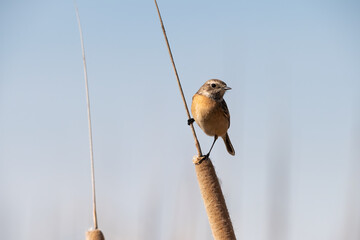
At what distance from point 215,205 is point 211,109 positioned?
191 cm

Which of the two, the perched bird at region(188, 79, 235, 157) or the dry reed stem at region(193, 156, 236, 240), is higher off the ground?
the perched bird at region(188, 79, 235, 157)

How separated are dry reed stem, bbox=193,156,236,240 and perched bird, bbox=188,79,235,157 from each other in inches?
67.7

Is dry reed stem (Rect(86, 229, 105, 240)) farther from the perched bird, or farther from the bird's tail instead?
the bird's tail

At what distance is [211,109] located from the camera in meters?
3.46

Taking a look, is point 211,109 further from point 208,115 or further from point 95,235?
point 95,235

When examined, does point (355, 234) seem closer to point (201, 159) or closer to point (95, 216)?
point (201, 159)

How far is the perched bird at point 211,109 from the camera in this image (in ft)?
11.3

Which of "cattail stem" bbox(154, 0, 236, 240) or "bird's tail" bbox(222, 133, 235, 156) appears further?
"bird's tail" bbox(222, 133, 235, 156)

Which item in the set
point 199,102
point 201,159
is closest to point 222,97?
point 199,102

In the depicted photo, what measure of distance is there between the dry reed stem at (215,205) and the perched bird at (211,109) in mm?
1719

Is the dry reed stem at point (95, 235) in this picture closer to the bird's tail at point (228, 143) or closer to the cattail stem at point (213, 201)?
the cattail stem at point (213, 201)

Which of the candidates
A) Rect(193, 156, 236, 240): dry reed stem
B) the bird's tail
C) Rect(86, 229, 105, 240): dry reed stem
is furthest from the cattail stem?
the bird's tail

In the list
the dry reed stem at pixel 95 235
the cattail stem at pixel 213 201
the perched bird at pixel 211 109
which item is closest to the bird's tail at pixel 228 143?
the perched bird at pixel 211 109

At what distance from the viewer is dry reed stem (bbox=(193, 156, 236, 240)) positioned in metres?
1.51
